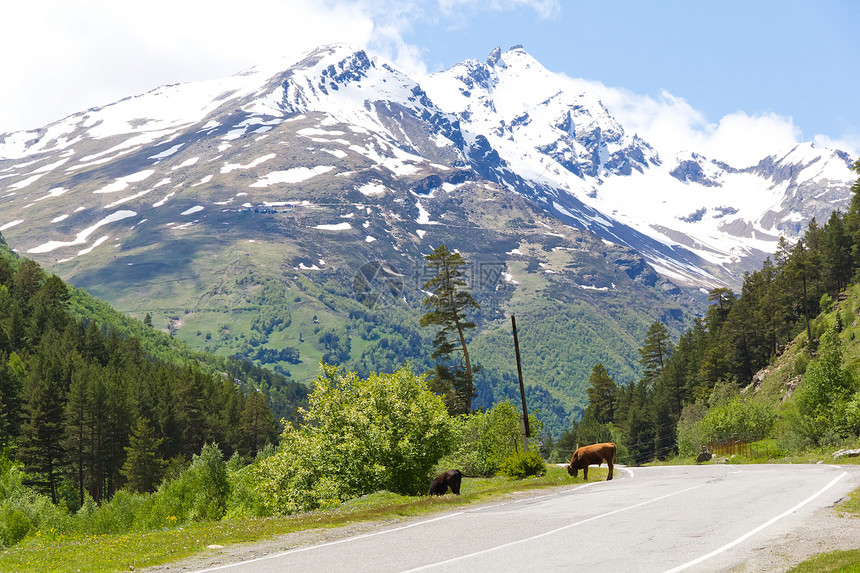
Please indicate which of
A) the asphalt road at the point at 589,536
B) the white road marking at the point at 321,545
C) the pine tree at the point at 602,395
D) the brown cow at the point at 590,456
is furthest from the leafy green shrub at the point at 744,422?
the white road marking at the point at 321,545

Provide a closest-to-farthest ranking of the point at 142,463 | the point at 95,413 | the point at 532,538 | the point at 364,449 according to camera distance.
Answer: the point at 532,538, the point at 364,449, the point at 95,413, the point at 142,463

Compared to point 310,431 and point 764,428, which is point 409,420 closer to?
point 310,431

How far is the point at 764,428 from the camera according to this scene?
3152 inches

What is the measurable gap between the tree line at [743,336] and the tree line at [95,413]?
64.9 m

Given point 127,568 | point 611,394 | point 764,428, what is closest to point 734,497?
point 127,568

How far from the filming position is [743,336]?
11088cm

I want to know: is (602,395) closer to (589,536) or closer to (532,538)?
(589,536)

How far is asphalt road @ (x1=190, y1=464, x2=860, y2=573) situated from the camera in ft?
49.4

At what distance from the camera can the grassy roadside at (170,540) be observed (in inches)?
651

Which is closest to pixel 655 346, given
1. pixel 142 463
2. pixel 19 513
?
pixel 142 463

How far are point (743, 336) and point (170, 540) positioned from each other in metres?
107

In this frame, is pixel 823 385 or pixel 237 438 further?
pixel 237 438

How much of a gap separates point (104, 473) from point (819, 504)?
85.0 meters

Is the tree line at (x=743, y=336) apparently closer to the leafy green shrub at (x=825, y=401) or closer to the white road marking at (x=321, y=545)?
the leafy green shrub at (x=825, y=401)
